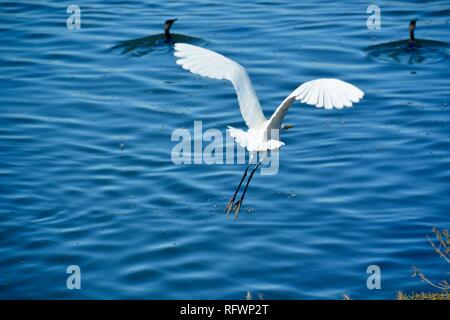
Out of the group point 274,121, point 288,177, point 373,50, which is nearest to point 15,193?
point 288,177

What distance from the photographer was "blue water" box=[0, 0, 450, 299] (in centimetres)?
1302

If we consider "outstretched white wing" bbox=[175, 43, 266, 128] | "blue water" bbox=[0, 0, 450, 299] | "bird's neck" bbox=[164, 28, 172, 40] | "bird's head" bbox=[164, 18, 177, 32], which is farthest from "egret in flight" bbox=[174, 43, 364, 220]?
"bird's neck" bbox=[164, 28, 172, 40]

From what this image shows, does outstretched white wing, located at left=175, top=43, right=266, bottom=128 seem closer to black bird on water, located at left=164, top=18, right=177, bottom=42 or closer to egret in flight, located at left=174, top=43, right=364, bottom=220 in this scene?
egret in flight, located at left=174, top=43, right=364, bottom=220

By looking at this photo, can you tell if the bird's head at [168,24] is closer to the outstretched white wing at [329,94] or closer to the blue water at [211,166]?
the blue water at [211,166]

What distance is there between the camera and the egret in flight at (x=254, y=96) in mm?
9102

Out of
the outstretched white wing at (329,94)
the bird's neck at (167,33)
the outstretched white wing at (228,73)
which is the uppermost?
the bird's neck at (167,33)

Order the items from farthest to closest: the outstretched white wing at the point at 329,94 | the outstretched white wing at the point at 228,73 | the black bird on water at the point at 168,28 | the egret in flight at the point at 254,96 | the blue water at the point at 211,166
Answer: the black bird on water at the point at 168,28 < the blue water at the point at 211,166 < the outstretched white wing at the point at 228,73 < the egret in flight at the point at 254,96 < the outstretched white wing at the point at 329,94

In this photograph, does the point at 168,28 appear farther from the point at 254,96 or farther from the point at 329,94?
the point at 329,94

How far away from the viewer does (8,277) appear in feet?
43.0

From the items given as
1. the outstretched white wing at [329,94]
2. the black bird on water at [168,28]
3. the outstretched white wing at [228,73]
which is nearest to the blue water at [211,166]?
the black bird on water at [168,28]

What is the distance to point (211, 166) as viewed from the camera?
16.0 m

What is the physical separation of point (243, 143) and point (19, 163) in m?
7.68

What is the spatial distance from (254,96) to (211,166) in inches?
210
